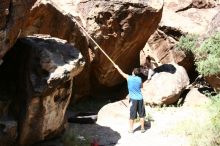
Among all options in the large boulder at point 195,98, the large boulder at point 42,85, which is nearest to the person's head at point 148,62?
the large boulder at point 195,98

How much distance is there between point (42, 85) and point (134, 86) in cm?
332

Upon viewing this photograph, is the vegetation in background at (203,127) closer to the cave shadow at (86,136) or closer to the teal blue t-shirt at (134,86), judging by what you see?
the teal blue t-shirt at (134,86)

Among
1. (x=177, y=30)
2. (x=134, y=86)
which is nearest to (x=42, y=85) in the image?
(x=134, y=86)

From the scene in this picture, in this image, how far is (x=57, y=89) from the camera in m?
9.24

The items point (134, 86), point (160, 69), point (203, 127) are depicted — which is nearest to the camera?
point (203, 127)

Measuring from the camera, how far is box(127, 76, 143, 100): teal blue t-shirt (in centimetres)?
1153

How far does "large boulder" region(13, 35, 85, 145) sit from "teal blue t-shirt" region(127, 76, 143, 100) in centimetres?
228

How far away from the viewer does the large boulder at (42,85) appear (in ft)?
29.5

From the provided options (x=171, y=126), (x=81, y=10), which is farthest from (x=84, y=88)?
(x=171, y=126)

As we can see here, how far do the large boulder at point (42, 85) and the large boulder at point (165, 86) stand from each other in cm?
532

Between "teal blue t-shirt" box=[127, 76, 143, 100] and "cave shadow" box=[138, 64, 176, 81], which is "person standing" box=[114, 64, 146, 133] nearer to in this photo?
"teal blue t-shirt" box=[127, 76, 143, 100]

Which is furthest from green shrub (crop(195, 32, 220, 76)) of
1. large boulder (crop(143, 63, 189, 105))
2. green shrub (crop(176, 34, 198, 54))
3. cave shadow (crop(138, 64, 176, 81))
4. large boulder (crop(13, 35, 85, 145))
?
large boulder (crop(13, 35, 85, 145))

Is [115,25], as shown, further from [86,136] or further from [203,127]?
[203,127]

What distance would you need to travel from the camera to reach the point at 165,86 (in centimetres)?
1457
